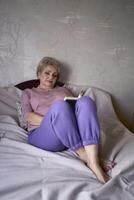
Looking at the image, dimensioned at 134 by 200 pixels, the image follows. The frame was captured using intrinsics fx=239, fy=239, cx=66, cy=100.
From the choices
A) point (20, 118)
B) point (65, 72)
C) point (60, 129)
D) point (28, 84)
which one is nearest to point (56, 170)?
point (60, 129)

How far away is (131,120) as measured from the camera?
2.41 meters

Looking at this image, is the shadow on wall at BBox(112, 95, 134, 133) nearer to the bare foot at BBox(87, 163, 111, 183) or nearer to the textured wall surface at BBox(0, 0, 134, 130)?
the textured wall surface at BBox(0, 0, 134, 130)

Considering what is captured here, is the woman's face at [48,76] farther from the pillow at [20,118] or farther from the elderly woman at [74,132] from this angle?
the elderly woman at [74,132]

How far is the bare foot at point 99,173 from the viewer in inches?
46.3

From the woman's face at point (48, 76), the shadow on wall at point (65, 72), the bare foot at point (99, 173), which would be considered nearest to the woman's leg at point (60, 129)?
the bare foot at point (99, 173)

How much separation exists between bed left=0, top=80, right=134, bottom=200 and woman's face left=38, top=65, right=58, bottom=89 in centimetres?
33

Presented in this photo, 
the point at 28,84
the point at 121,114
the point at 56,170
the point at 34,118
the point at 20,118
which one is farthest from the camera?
the point at 121,114

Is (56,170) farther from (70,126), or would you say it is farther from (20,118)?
(20,118)

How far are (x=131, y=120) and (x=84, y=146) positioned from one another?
126 centimetres

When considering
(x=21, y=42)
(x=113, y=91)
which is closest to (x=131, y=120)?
(x=113, y=91)

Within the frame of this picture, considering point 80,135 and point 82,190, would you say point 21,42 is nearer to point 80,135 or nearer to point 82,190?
point 80,135

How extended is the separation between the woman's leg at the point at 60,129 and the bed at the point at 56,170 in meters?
0.06

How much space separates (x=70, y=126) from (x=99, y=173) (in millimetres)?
280

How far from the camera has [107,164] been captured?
1298 millimetres
